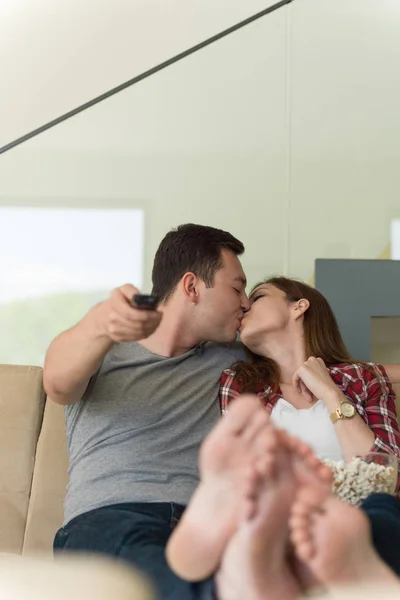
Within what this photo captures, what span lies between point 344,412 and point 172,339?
1.33ft

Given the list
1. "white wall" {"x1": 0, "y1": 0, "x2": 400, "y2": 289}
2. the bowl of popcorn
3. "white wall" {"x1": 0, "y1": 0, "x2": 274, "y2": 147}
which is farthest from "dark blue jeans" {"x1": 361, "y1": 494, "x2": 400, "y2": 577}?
"white wall" {"x1": 0, "y1": 0, "x2": 274, "y2": 147}

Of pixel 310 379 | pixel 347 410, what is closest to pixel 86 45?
pixel 310 379

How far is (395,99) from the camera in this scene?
8.45ft

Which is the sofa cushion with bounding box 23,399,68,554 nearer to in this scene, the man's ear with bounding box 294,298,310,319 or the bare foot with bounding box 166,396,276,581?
the man's ear with bounding box 294,298,310,319

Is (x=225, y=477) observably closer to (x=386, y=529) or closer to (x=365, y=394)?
(x=386, y=529)

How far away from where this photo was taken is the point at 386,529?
3.49 feet

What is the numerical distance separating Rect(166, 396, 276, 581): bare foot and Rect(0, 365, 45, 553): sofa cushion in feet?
3.26

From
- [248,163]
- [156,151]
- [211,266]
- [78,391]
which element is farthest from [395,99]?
[78,391]

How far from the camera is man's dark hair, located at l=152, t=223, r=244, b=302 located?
180 cm

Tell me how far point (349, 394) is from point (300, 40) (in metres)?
1.44

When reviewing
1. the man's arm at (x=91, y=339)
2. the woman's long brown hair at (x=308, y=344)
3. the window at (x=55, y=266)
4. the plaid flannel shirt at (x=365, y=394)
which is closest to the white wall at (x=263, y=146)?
the window at (x=55, y=266)

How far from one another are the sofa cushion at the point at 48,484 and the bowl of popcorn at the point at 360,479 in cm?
73

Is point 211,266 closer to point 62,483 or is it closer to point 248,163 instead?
point 62,483

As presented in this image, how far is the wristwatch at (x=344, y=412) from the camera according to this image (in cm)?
155
